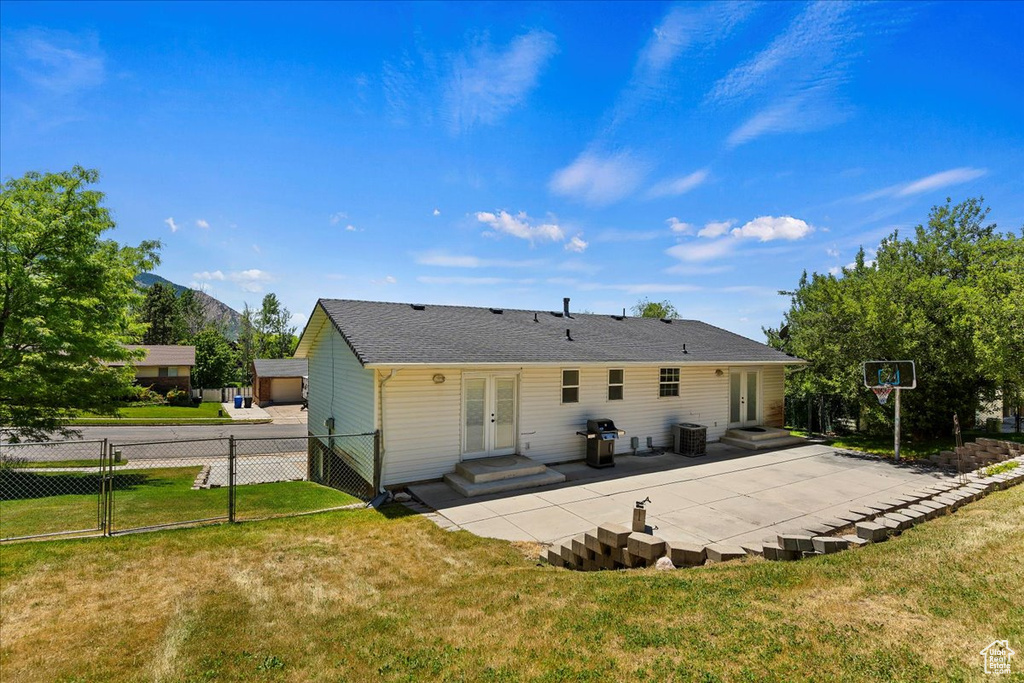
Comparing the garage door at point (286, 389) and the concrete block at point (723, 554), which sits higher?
the concrete block at point (723, 554)

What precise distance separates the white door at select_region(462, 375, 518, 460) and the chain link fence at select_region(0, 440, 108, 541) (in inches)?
245

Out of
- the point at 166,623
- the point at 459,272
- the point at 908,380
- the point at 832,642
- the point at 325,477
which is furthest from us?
the point at 459,272

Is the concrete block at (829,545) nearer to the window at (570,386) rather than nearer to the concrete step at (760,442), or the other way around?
the window at (570,386)

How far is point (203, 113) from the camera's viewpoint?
413 inches

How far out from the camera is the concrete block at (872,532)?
5.41 meters

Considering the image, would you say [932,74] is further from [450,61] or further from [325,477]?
[325,477]

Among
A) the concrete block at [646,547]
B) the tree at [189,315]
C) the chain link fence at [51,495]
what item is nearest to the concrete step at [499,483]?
the concrete block at [646,547]

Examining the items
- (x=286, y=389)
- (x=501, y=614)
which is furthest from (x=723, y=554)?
(x=286, y=389)

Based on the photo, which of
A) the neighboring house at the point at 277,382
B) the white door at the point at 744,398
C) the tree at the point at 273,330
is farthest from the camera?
the tree at the point at 273,330

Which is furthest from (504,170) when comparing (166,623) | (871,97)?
(166,623)

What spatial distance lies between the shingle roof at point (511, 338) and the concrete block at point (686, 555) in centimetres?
556

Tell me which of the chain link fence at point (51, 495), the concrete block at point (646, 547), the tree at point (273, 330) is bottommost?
the chain link fence at point (51, 495)

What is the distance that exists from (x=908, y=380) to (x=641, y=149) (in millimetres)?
9643

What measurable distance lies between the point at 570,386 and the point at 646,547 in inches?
253
